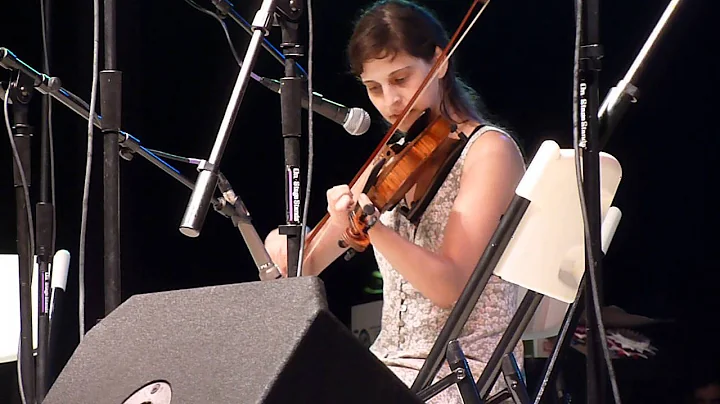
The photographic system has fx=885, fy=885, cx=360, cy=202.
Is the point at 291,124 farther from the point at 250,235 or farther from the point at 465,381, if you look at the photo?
the point at 465,381

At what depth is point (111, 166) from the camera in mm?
1439

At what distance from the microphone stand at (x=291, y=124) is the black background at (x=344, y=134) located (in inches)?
57.4

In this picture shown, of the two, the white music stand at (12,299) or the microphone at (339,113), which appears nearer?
the microphone at (339,113)

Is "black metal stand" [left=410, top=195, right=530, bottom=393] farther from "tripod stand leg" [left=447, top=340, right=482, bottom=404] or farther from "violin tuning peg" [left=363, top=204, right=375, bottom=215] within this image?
"violin tuning peg" [left=363, top=204, right=375, bottom=215]

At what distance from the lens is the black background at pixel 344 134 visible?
2.62 metres

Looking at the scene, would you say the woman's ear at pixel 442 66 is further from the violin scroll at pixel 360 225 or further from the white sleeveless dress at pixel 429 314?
the violin scroll at pixel 360 225

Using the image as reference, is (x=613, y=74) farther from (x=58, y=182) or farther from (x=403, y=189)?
(x=58, y=182)

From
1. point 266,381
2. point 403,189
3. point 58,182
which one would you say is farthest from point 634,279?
point 266,381

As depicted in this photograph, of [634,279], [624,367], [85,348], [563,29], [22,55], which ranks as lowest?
[624,367]

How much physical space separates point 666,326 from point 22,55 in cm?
219

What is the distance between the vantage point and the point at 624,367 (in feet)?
8.82

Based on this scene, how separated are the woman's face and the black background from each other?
3.29 ft

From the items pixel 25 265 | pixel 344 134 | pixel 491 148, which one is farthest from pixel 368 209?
pixel 344 134

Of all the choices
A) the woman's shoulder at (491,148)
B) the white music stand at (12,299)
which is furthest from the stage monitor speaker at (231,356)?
the white music stand at (12,299)
